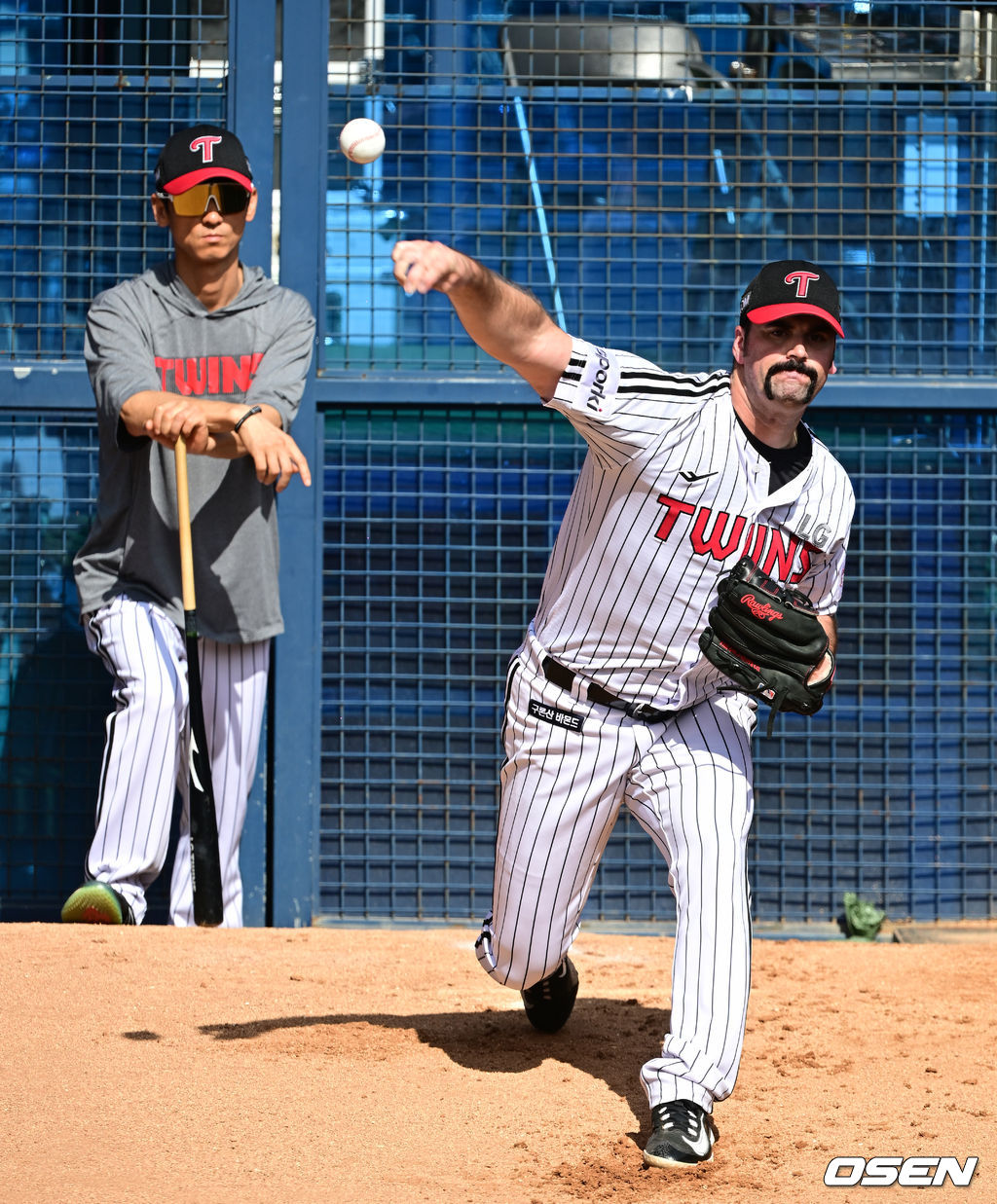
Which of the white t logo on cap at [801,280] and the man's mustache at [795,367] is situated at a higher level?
the white t logo on cap at [801,280]

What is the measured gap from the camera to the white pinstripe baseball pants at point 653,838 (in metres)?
3.06

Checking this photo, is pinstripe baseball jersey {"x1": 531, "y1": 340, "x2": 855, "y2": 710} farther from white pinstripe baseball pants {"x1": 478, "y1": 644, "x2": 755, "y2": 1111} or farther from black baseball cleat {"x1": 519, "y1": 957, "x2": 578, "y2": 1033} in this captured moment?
black baseball cleat {"x1": 519, "y1": 957, "x2": 578, "y2": 1033}

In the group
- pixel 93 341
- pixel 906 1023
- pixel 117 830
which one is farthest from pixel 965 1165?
pixel 93 341

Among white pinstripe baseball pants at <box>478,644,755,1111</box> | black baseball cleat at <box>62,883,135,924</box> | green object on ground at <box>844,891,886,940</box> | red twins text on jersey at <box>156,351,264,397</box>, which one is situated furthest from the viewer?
green object on ground at <box>844,891,886,940</box>

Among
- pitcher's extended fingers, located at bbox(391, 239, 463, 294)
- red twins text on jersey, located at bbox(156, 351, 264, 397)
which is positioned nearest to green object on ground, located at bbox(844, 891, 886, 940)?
red twins text on jersey, located at bbox(156, 351, 264, 397)

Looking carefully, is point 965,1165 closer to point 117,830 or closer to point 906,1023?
point 906,1023

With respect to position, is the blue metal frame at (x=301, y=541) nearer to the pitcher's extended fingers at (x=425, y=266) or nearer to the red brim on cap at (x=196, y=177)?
the red brim on cap at (x=196, y=177)

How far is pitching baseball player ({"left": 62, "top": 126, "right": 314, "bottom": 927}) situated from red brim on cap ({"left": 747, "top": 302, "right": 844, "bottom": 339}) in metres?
1.74

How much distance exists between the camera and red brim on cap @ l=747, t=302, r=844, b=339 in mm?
3338

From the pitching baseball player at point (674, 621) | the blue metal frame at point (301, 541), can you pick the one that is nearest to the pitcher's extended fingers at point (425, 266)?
the pitching baseball player at point (674, 621)

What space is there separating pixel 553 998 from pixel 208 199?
9.09ft

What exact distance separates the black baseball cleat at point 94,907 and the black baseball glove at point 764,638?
2.18 metres

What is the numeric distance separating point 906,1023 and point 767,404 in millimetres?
1733

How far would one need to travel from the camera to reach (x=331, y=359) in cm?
578
